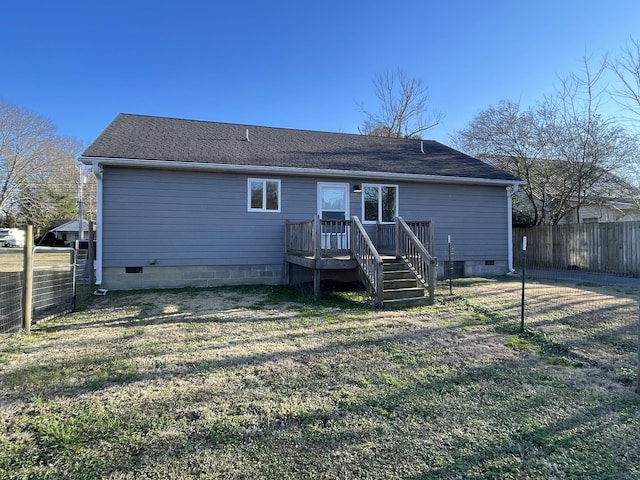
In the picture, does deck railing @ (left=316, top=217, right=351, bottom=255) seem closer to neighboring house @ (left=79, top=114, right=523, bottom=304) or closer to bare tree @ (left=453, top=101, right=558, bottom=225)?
neighboring house @ (left=79, top=114, right=523, bottom=304)

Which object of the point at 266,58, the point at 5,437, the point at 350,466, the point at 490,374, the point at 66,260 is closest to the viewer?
the point at 350,466

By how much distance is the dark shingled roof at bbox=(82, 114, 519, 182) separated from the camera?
927 centimetres

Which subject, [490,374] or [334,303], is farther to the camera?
[334,303]

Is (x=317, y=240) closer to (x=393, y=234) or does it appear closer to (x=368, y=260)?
(x=368, y=260)

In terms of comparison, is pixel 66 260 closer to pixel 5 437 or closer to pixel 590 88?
pixel 5 437

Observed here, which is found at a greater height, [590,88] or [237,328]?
[590,88]

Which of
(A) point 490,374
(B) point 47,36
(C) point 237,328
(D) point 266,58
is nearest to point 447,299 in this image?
(A) point 490,374

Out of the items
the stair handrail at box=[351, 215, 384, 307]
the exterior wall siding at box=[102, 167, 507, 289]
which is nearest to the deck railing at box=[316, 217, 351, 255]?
the exterior wall siding at box=[102, 167, 507, 289]

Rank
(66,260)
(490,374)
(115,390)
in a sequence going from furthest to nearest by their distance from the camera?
(66,260)
(490,374)
(115,390)

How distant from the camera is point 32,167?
29.7m

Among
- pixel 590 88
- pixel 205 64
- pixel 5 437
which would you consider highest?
pixel 205 64

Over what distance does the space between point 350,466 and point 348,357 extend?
6.53 feet

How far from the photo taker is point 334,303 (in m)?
7.32

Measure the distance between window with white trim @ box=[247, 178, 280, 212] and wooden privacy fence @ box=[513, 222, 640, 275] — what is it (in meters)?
10.0
